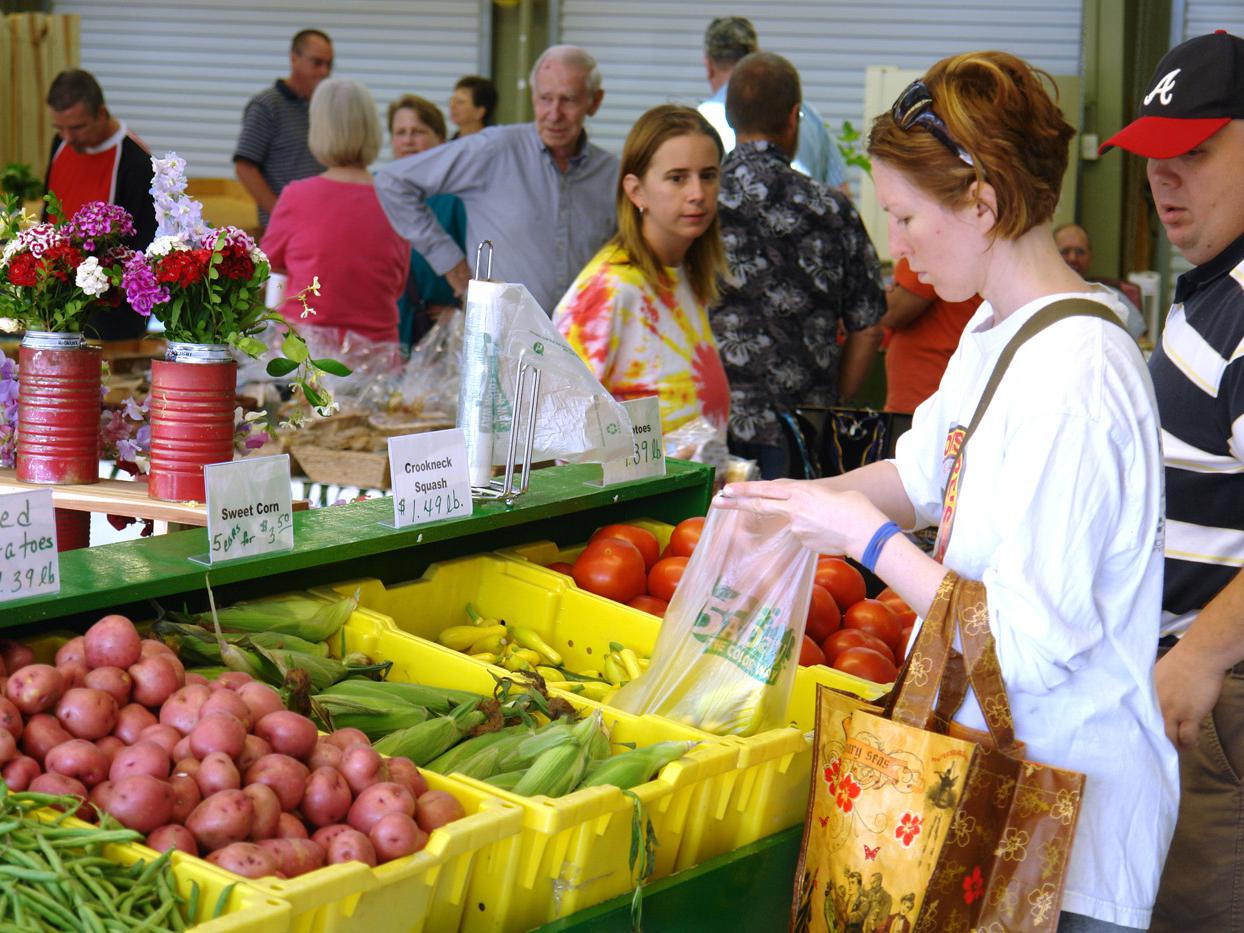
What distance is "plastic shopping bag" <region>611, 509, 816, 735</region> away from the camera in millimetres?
2098

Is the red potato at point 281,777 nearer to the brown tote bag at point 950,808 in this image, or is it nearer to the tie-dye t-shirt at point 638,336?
the brown tote bag at point 950,808

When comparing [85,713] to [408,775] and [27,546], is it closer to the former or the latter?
[27,546]

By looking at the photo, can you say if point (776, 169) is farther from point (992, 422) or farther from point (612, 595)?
point (992, 422)

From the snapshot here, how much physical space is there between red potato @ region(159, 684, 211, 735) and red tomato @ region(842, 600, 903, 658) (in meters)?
1.39

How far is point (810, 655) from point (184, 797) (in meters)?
1.28

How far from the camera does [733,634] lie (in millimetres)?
2145

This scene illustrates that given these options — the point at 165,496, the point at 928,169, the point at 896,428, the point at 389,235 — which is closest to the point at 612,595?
the point at 165,496

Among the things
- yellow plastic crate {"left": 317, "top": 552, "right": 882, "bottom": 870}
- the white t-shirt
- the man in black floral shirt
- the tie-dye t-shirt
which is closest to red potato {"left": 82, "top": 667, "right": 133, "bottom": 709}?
yellow plastic crate {"left": 317, "top": 552, "right": 882, "bottom": 870}

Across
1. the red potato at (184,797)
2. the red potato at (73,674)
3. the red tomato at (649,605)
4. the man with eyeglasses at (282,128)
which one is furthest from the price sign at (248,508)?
the man with eyeglasses at (282,128)

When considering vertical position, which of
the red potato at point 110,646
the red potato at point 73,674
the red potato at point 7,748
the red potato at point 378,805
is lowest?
the red potato at point 378,805

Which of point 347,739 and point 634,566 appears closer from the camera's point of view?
point 347,739

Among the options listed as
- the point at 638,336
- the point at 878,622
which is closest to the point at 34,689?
the point at 878,622

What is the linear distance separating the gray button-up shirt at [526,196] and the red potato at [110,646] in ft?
11.0

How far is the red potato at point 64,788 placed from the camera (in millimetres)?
1521
